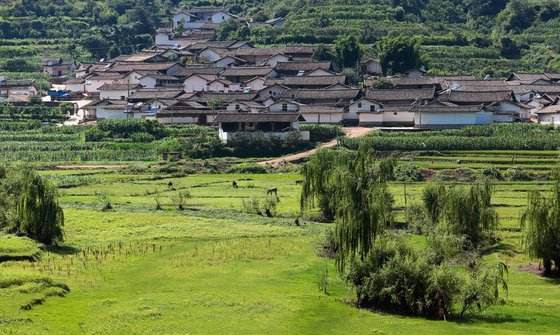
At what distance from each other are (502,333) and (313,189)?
22286mm

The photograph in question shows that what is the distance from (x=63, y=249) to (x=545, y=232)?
2158 centimetres

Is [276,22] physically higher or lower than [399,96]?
higher

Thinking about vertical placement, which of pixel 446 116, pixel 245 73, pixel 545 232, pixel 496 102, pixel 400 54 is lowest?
pixel 545 232

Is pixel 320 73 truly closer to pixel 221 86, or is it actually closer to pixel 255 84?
pixel 255 84

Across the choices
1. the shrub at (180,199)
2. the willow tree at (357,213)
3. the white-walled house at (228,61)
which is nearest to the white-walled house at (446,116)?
the white-walled house at (228,61)

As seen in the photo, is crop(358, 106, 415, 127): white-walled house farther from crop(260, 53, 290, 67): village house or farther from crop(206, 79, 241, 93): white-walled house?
crop(260, 53, 290, 67): village house

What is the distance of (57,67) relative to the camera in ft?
381

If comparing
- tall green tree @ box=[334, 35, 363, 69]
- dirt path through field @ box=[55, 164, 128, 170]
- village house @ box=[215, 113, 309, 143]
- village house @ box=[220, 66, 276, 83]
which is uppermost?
tall green tree @ box=[334, 35, 363, 69]

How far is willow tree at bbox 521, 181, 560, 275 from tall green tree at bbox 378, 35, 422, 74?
59.4 metres

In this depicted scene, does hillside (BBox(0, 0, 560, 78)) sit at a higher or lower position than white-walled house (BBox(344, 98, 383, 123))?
higher

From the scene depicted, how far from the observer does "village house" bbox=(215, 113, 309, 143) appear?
7894cm

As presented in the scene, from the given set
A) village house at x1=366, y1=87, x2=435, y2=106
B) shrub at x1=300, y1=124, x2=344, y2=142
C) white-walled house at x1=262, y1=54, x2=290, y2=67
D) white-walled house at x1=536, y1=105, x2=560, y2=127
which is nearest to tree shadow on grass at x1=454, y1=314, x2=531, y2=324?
shrub at x1=300, y1=124, x2=344, y2=142

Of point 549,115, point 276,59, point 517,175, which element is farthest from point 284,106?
point 517,175

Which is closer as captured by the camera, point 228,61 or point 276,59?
point 276,59
